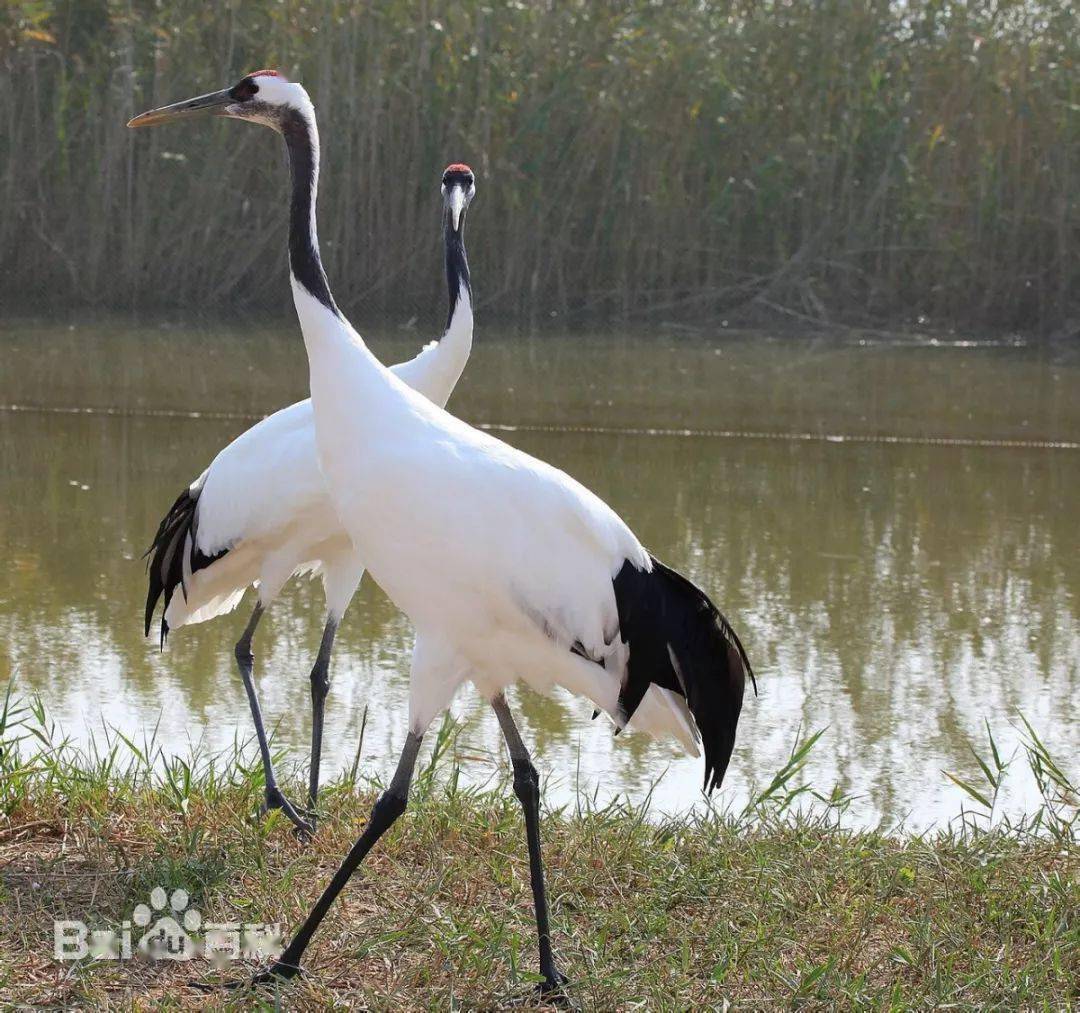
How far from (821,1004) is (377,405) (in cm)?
111

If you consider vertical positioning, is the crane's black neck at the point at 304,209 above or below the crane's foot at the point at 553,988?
above

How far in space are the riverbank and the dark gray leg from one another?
0.23 ft

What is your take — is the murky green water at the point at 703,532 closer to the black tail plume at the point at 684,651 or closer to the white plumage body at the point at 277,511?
the white plumage body at the point at 277,511

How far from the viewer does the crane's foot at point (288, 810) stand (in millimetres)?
3170

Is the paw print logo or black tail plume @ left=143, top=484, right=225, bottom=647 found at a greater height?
black tail plume @ left=143, top=484, right=225, bottom=647

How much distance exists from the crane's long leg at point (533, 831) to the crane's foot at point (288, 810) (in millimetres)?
491

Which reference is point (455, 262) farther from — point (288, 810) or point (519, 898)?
point (519, 898)

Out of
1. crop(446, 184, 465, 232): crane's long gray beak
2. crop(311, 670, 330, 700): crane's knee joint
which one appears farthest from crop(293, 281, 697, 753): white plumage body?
crop(446, 184, 465, 232): crane's long gray beak

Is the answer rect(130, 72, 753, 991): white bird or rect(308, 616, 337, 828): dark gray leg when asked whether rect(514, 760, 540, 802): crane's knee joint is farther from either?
rect(308, 616, 337, 828): dark gray leg

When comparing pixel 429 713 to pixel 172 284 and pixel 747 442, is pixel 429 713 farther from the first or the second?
pixel 172 284

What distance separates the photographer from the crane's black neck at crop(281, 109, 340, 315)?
9.30 feet

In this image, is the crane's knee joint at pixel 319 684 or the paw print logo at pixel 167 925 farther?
the crane's knee joint at pixel 319 684

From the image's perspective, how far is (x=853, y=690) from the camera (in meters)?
4.05

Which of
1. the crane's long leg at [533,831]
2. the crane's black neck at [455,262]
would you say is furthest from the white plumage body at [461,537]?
the crane's black neck at [455,262]
